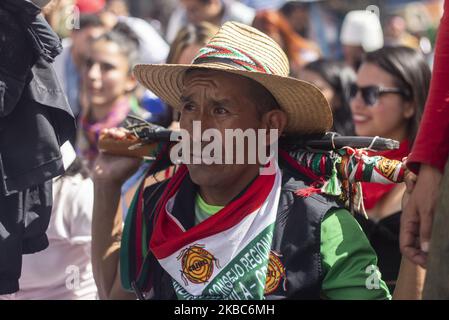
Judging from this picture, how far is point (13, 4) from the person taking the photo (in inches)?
111

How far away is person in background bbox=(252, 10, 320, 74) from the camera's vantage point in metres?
8.43

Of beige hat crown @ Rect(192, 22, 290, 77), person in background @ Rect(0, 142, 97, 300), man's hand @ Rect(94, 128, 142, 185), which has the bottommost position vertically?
person in background @ Rect(0, 142, 97, 300)

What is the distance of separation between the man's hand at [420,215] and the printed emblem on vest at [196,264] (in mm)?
816

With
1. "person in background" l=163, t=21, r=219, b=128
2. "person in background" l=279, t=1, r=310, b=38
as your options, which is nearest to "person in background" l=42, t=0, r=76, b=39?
"person in background" l=163, t=21, r=219, b=128

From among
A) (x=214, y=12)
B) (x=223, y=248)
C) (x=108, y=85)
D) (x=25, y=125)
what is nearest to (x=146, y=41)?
(x=214, y=12)

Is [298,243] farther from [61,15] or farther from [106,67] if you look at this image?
[106,67]

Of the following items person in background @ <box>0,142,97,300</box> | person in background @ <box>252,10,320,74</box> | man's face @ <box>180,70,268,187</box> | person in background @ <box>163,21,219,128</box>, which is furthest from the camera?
person in background @ <box>252,10,320,74</box>

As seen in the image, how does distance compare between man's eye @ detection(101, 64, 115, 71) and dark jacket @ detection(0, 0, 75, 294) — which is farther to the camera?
man's eye @ detection(101, 64, 115, 71)

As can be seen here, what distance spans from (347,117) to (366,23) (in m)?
3.03

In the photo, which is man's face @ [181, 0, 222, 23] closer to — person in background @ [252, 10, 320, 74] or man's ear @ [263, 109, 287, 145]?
person in background @ [252, 10, 320, 74]

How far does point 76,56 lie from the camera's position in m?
8.31

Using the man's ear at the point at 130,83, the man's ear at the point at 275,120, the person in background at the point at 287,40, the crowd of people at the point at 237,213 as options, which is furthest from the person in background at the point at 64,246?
the person in background at the point at 287,40

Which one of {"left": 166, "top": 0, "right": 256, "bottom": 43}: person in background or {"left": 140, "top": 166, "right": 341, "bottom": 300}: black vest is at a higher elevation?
{"left": 166, "top": 0, "right": 256, "bottom": 43}: person in background
